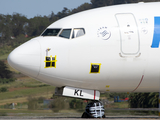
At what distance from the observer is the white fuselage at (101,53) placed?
42.3 ft

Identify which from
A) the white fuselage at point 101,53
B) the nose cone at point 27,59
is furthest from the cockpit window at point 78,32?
the nose cone at point 27,59

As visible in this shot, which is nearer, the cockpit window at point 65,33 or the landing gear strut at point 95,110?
the cockpit window at point 65,33

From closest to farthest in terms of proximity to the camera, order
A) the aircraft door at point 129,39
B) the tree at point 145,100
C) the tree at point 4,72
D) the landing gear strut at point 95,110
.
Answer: the aircraft door at point 129,39, the landing gear strut at point 95,110, the tree at point 145,100, the tree at point 4,72

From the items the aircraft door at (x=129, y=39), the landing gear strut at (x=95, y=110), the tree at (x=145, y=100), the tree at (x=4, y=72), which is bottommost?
the tree at (x=145, y=100)

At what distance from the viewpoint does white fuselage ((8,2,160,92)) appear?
42.3ft

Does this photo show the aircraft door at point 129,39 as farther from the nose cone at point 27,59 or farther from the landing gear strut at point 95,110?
the nose cone at point 27,59

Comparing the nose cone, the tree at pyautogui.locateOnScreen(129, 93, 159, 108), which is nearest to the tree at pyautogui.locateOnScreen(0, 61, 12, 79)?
the tree at pyautogui.locateOnScreen(129, 93, 159, 108)

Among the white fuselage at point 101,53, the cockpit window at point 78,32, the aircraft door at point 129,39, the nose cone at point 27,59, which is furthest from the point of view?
the cockpit window at point 78,32

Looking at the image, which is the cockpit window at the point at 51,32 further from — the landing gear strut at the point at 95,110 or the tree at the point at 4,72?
the tree at the point at 4,72

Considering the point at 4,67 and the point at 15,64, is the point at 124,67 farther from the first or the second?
the point at 4,67

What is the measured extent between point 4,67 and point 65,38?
50763 millimetres

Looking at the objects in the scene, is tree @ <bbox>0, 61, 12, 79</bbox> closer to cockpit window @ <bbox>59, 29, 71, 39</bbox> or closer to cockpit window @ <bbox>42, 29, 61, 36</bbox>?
cockpit window @ <bbox>42, 29, 61, 36</bbox>

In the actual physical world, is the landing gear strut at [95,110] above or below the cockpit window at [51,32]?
below

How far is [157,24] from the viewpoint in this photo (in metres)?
13.4
